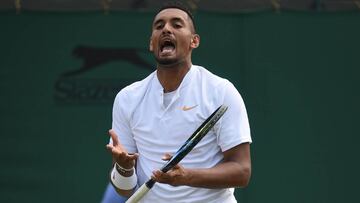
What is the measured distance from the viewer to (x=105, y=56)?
709 centimetres

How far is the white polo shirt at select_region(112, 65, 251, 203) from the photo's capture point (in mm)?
3877

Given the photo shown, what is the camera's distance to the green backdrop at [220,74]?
702 centimetres

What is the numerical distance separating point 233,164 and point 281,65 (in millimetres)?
3456

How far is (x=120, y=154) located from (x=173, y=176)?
0.32m

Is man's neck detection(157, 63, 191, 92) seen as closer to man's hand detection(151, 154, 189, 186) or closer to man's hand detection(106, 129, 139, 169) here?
man's hand detection(106, 129, 139, 169)

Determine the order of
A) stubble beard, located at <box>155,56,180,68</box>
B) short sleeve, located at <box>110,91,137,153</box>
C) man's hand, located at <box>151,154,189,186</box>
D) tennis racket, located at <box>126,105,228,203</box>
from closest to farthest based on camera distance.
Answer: man's hand, located at <box>151,154,189,186</box>
tennis racket, located at <box>126,105,228,203</box>
stubble beard, located at <box>155,56,180,68</box>
short sleeve, located at <box>110,91,137,153</box>

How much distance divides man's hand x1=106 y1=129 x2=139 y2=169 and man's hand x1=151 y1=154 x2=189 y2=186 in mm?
217

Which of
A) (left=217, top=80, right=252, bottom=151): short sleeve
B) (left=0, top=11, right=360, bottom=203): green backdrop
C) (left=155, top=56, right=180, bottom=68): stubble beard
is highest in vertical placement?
(left=155, top=56, right=180, bottom=68): stubble beard

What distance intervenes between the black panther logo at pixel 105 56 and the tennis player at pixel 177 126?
9.63 ft

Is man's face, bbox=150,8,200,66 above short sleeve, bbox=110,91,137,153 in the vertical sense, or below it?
above

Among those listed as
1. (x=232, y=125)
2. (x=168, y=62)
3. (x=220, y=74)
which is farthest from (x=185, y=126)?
(x=220, y=74)

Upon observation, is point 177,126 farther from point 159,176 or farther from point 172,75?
point 159,176

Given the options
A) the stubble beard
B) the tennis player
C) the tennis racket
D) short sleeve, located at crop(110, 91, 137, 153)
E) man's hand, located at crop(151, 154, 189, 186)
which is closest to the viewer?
man's hand, located at crop(151, 154, 189, 186)

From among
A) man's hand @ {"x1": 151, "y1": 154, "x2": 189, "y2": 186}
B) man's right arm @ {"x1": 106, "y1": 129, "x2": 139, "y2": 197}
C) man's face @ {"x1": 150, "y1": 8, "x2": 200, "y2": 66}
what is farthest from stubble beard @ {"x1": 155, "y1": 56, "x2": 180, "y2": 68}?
man's hand @ {"x1": 151, "y1": 154, "x2": 189, "y2": 186}
